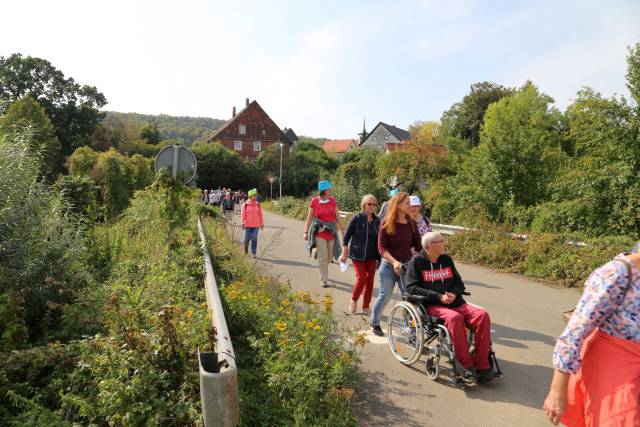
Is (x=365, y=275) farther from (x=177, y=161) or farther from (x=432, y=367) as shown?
(x=177, y=161)

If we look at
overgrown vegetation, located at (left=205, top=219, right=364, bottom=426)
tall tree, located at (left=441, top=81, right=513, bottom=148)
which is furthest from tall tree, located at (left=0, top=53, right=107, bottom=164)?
overgrown vegetation, located at (left=205, top=219, right=364, bottom=426)

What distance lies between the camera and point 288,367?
3.92 meters

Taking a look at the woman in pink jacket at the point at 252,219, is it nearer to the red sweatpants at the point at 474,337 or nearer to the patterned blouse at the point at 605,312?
the red sweatpants at the point at 474,337

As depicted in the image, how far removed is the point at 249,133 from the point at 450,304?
77.5 m

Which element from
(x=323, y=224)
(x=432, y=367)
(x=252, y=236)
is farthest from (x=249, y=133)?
(x=432, y=367)

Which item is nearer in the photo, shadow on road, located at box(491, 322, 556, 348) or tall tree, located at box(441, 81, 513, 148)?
shadow on road, located at box(491, 322, 556, 348)

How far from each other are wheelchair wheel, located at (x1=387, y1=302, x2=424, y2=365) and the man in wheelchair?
0.19 meters

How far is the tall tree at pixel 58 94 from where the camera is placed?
56.6 meters

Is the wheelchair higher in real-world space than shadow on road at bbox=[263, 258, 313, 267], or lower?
higher

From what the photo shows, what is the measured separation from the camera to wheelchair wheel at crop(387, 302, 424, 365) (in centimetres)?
486

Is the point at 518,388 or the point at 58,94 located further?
the point at 58,94

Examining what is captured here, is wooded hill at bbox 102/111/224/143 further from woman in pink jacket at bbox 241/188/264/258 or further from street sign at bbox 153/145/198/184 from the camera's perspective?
street sign at bbox 153/145/198/184

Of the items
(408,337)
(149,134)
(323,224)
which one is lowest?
(408,337)

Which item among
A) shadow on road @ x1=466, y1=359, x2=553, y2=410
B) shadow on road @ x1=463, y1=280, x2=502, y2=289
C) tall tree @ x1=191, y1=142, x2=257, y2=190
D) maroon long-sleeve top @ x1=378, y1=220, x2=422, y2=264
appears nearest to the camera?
shadow on road @ x1=466, y1=359, x2=553, y2=410
